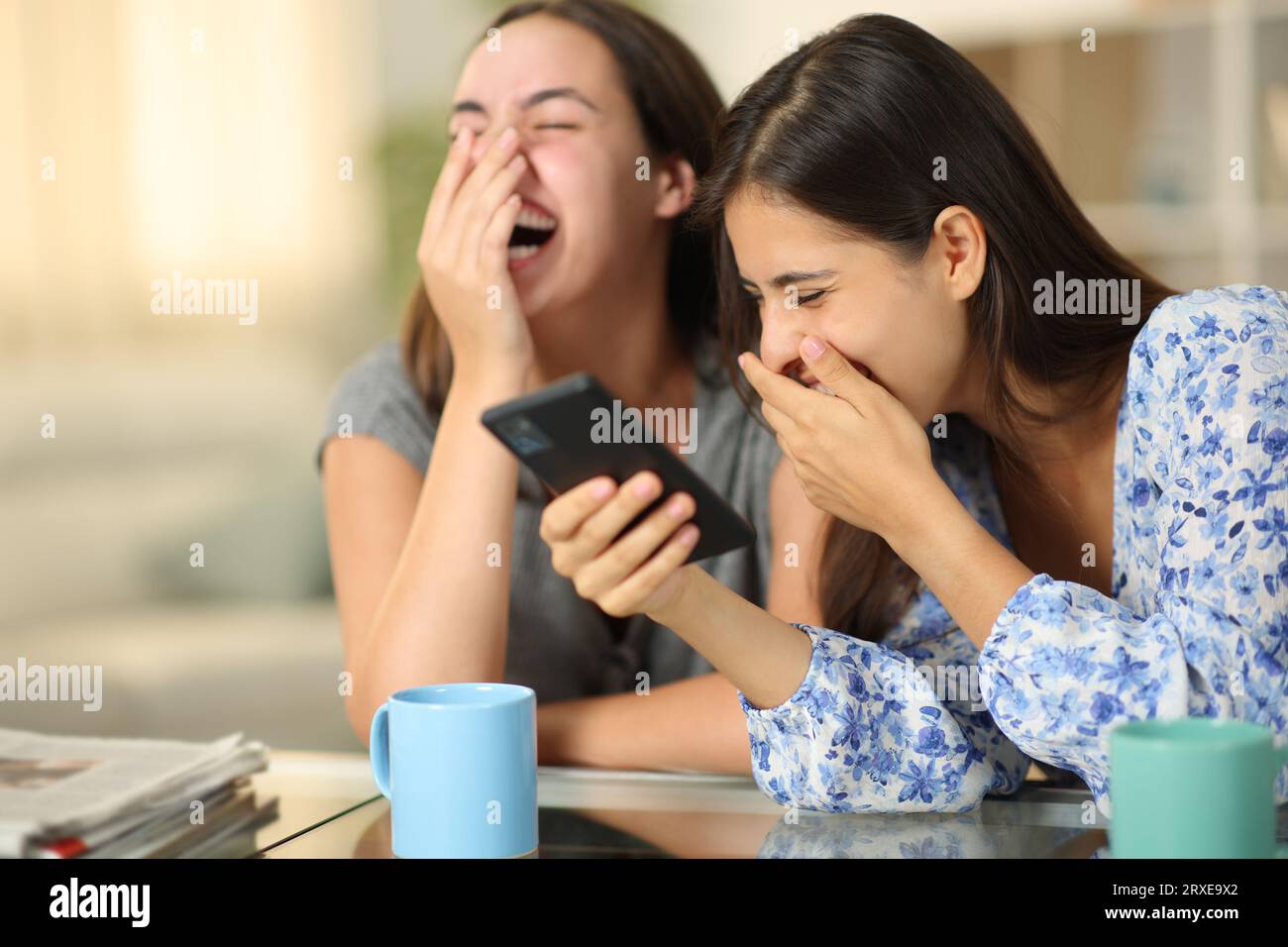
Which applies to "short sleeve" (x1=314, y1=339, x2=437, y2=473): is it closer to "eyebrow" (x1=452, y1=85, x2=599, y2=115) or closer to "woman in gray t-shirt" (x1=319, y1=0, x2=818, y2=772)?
"woman in gray t-shirt" (x1=319, y1=0, x2=818, y2=772)

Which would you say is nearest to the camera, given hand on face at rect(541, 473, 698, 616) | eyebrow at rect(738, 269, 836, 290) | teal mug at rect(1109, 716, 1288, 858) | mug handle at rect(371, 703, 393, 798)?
teal mug at rect(1109, 716, 1288, 858)

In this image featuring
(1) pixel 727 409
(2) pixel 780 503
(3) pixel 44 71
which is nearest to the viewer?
(2) pixel 780 503

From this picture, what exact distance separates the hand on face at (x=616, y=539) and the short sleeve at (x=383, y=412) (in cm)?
58

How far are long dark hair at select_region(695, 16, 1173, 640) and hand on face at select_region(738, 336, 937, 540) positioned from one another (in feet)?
0.42

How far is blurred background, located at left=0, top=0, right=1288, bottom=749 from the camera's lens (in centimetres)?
309

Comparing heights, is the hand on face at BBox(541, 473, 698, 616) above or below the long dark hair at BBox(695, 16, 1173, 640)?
below

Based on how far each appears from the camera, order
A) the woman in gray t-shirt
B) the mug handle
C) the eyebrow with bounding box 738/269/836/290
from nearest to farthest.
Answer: the mug handle, the eyebrow with bounding box 738/269/836/290, the woman in gray t-shirt

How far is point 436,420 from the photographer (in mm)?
1391

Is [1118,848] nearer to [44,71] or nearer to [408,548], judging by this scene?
[408,548]

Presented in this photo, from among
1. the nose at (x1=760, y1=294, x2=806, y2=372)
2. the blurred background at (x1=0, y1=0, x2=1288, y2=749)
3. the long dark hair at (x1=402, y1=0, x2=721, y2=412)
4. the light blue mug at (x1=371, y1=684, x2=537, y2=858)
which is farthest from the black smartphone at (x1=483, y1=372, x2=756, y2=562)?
the blurred background at (x1=0, y1=0, x2=1288, y2=749)

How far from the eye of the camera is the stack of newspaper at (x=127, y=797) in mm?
786

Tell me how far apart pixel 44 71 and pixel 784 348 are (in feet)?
12.1
